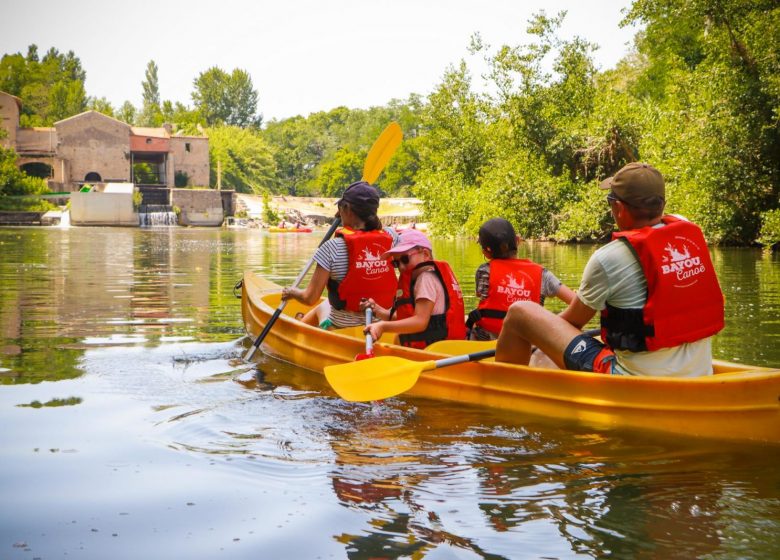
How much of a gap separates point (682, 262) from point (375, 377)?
1.74 metres

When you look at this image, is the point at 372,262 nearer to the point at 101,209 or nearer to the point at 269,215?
the point at 101,209

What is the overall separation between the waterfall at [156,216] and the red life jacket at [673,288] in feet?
156

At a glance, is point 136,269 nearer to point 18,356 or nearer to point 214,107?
point 18,356

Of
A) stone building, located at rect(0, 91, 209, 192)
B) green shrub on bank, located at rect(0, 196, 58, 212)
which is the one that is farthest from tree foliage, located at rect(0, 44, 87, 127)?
green shrub on bank, located at rect(0, 196, 58, 212)

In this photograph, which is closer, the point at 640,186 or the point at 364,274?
the point at 640,186

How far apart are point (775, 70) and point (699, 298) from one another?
48.2 feet

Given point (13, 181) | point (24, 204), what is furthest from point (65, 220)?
point (13, 181)

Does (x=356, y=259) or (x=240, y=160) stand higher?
(x=240, y=160)

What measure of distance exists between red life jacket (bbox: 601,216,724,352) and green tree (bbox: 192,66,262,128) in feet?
327

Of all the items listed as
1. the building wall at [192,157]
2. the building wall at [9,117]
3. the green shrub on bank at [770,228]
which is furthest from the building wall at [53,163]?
the green shrub on bank at [770,228]

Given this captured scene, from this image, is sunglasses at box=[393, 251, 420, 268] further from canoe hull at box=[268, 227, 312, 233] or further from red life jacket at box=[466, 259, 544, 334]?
canoe hull at box=[268, 227, 312, 233]

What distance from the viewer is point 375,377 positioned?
14.5 feet

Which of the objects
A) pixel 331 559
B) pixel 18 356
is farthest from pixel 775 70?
pixel 331 559

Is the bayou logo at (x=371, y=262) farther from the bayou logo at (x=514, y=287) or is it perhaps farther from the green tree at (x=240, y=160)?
the green tree at (x=240, y=160)
